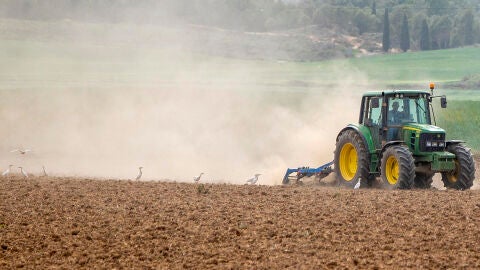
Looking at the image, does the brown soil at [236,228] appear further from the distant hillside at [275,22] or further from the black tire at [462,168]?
the distant hillside at [275,22]

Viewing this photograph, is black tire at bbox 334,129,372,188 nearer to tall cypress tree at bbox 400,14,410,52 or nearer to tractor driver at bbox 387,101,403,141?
tractor driver at bbox 387,101,403,141

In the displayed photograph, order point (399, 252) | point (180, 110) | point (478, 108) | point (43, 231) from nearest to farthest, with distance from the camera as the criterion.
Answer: point (399, 252) → point (43, 231) → point (180, 110) → point (478, 108)

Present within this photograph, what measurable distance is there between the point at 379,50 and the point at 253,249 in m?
71.1

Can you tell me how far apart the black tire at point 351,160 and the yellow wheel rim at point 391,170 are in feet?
2.81

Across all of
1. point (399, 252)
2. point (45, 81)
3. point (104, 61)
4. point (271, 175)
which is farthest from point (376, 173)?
point (104, 61)

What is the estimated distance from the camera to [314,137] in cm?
2995

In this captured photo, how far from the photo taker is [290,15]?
2559 inches

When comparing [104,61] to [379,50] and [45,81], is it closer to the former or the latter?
[45,81]

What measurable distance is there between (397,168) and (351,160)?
2738mm

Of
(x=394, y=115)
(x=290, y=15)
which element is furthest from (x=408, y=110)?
(x=290, y=15)

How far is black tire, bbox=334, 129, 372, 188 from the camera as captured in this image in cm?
2022

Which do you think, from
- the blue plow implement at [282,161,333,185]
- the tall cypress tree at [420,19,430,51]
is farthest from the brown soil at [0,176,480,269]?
the tall cypress tree at [420,19,430,51]

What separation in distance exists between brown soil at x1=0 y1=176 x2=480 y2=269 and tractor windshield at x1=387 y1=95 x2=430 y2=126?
95.7 inches

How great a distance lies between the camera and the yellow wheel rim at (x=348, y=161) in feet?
70.7
